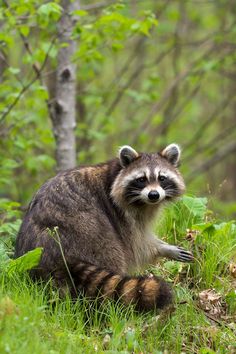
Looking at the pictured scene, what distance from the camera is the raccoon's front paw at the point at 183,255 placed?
6.03 meters

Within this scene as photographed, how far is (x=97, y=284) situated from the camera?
5223 mm

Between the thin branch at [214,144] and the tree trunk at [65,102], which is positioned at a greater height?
the tree trunk at [65,102]

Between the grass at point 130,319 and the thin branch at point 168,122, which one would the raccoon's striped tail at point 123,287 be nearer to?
the grass at point 130,319

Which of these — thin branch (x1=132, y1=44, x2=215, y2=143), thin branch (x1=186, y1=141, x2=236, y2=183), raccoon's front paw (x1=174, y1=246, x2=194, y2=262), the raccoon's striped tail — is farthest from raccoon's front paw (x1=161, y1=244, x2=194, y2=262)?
thin branch (x1=186, y1=141, x2=236, y2=183)

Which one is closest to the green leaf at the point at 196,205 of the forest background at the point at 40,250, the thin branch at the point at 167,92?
the forest background at the point at 40,250

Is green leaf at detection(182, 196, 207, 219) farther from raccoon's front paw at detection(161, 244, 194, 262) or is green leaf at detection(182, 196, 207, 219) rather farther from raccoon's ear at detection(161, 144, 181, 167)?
raccoon's front paw at detection(161, 244, 194, 262)

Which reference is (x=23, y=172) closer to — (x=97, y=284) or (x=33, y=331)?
(x=97, y=284)

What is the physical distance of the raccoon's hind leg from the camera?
6.04m

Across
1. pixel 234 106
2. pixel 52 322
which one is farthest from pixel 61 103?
pixel 234 106

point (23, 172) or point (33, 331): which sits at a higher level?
point (23, 172)

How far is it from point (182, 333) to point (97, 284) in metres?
0.71

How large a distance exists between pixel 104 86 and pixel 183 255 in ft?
27.7

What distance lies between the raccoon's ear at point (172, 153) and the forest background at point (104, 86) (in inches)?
16.4

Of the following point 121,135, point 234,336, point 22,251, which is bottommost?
point 234,336
